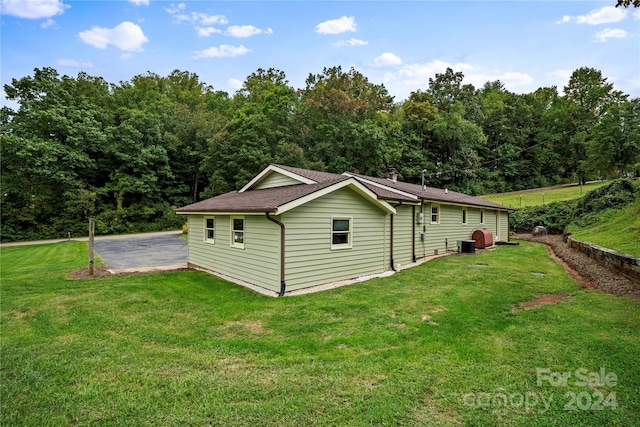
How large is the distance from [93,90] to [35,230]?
15.1 meters

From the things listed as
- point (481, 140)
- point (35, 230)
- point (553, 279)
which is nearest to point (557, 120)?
point (481, 140)

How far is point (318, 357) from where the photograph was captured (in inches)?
155

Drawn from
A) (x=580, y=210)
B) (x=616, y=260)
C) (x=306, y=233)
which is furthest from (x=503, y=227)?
(x=306, y=233)

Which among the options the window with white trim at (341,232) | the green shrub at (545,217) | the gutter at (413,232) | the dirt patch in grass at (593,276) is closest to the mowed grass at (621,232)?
the dirt patch in grass at (593,276)

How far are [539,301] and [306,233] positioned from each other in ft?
16.7

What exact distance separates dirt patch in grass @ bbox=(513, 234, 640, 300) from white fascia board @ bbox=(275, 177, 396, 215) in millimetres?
5141

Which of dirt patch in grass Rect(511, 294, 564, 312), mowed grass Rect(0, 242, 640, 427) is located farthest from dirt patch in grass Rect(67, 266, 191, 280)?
dirt patch in grass Rect(511, 294, 564, 312)

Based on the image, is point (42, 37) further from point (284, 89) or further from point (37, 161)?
point (284, 89)

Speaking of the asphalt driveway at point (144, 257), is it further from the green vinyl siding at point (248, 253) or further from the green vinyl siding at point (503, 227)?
the green vinyl siding at point (503, 227)

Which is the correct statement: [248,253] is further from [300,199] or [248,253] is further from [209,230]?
[209,230]

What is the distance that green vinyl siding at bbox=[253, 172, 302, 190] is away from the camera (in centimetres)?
1023

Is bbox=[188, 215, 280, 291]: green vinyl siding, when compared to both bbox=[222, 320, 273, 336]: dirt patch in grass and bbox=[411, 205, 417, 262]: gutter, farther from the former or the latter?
bbox=[411, 205, 417, 262]: gutter

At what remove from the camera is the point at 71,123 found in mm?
26375

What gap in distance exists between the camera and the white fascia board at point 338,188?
700 cm
